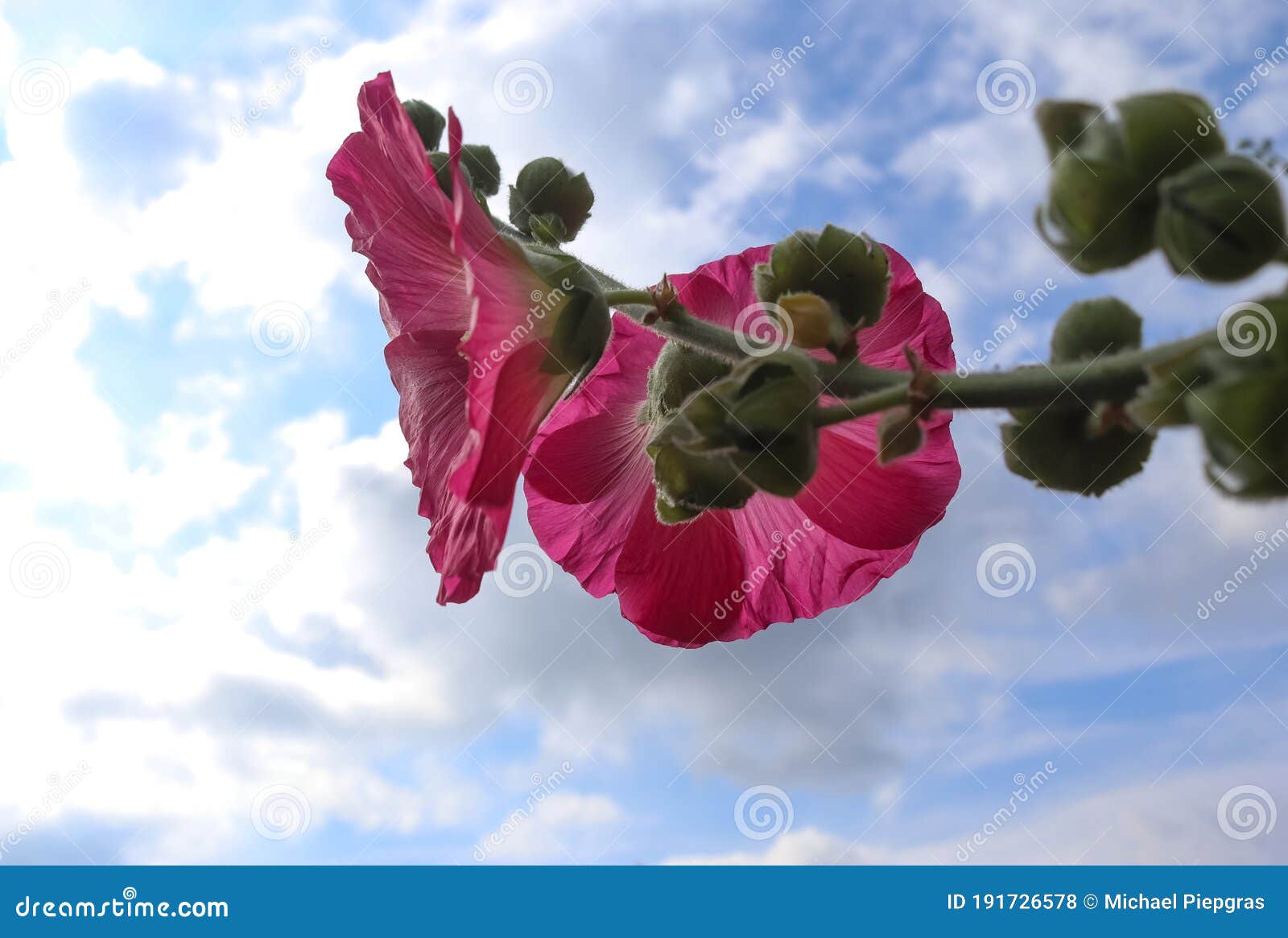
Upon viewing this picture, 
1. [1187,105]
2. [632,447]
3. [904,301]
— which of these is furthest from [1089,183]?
[632,447]

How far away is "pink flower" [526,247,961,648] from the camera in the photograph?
1.55 meters

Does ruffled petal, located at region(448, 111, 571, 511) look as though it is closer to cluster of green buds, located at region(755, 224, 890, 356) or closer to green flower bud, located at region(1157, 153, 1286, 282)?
cluster of green buds, located at region(755, 224, 890, 356)

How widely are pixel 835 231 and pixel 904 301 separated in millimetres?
476

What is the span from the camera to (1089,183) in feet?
3.09

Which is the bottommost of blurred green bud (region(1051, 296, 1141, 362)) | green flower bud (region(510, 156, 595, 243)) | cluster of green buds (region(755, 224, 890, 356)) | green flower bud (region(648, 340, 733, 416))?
blurred green bud (region(1051, 296, 1141, 362))

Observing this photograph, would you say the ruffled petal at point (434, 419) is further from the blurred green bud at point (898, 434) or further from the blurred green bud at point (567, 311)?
the blurred green bud at point (898, 434)

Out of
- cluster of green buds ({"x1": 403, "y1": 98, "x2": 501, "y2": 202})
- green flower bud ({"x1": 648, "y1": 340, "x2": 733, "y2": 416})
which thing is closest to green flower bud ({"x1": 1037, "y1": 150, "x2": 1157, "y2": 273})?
green flower bud ({"x1": 648, "y1": 340, "x2": 733, "y2": 416})

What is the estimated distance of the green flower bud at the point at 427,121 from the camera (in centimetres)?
173

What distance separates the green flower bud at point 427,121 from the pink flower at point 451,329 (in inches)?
8.3

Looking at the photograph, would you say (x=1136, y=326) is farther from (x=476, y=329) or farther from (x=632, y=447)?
(x=632, y=447)

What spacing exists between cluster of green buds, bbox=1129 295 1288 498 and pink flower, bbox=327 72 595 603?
65 cm

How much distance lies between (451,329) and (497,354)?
408mm

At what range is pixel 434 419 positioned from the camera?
1.60 m

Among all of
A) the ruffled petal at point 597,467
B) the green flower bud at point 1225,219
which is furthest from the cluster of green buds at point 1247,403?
the ruffled petal at point 597,467
